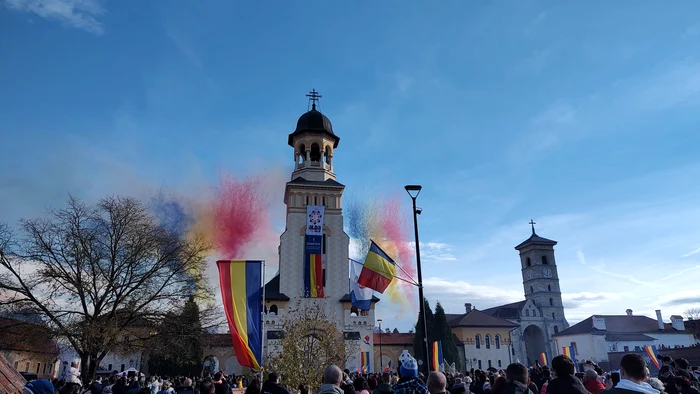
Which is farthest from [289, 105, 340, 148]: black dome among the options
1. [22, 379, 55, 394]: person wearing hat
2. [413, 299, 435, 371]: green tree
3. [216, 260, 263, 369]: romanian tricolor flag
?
[22, 379, 55, 394]: person wearing hat

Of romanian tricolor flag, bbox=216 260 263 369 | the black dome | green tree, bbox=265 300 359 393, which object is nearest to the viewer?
romanian tricolor flag, bbox=216 260 263 369

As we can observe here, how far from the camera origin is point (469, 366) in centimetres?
6072

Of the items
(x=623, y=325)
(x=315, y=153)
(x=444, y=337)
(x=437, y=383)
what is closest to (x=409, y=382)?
(x=437, y=383)

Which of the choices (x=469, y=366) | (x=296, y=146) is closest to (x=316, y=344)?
(x=296, y=146)

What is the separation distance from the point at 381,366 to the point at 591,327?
141 ft

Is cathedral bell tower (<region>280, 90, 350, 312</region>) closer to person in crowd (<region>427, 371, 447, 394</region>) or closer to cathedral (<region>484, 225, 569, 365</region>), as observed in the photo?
person in crowd (<region>427, 371, 447, 394</region>)

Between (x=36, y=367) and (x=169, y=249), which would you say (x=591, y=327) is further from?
(x=36, y=367)

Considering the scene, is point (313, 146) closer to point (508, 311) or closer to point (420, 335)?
point (420, 335)

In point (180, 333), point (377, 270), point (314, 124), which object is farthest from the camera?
point (314, 124)

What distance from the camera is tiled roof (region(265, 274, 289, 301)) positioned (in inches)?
1668

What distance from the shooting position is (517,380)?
6.04 m

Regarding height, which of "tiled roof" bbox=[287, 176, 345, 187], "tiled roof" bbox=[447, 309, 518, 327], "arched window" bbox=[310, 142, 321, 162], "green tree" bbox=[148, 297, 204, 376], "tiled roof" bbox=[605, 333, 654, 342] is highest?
"arched window" bbox=[310, 142, 321, 162]

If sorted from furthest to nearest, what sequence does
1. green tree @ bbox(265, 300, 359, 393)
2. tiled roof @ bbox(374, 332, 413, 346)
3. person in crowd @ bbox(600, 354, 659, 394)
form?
tiled roof @ bbox(374, 332, 413, 346) → green tree @ bbox(265, 300, 359, 393) → person in crowd @ bbox(600, 354, 659, 394)

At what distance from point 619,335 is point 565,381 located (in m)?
85.0
